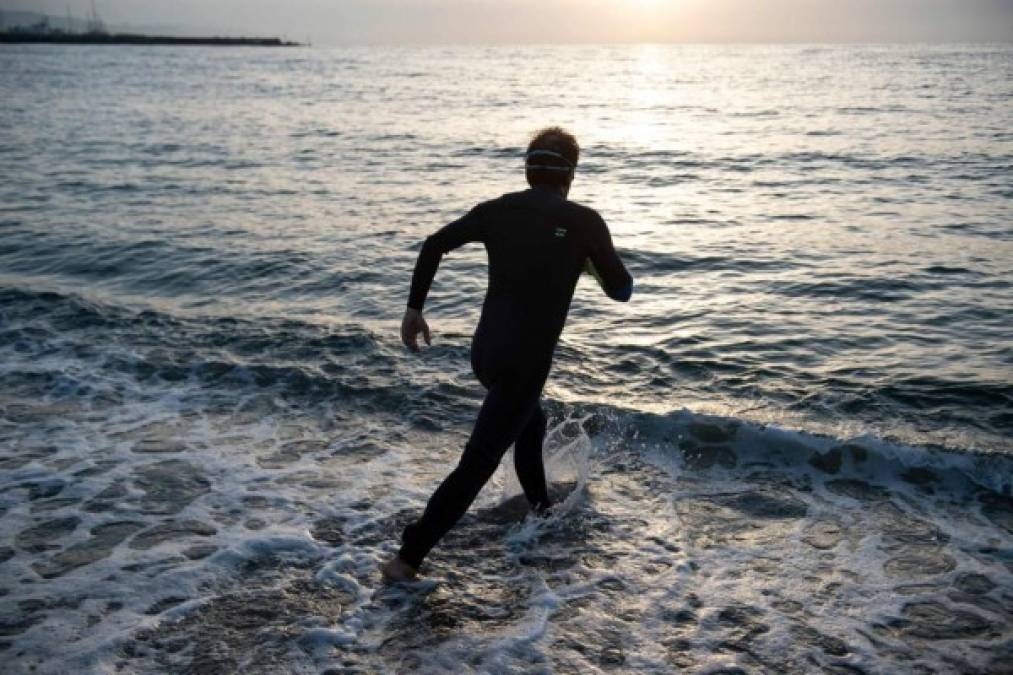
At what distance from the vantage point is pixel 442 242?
15.5 ft

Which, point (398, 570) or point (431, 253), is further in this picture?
point (398, 570)

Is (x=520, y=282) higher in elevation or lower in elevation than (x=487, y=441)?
higher

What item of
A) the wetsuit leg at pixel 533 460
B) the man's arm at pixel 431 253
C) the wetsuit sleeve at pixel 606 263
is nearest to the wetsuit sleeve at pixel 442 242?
the man's arm at pixel 431 253

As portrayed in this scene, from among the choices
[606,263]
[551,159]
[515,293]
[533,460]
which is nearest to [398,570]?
[533,460]

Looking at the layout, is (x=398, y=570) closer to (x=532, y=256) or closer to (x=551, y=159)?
(x=532, y=256)

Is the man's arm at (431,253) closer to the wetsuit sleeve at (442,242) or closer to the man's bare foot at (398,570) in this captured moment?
the wetsuit sleeve at (442,242)

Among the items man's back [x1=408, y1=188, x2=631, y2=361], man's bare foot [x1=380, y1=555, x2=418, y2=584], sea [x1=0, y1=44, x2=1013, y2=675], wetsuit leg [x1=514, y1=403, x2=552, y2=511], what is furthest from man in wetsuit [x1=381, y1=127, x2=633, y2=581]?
sea [x1=0, y1=44, x2=1013, y2=675]

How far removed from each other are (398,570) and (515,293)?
72.3 inches

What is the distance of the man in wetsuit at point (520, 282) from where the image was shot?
4.57 meters

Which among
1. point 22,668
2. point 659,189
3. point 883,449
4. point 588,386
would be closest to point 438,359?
point 588,386

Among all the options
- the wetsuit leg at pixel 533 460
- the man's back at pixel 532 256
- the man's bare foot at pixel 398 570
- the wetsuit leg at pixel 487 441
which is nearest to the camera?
the man's back at pixel 532 256

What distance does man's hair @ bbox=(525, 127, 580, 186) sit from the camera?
4660 millimetres

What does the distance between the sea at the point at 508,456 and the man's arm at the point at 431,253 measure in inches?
62.9

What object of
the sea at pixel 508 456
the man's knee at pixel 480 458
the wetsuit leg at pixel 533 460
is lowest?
the sea at pixel 508 456
